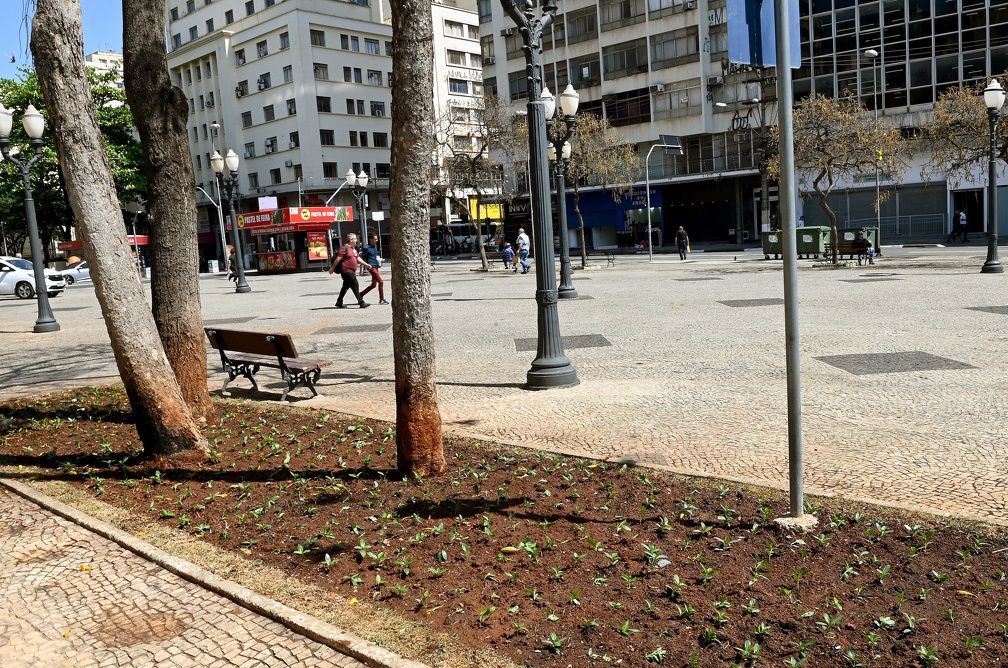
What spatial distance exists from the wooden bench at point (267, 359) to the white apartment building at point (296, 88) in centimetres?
5689

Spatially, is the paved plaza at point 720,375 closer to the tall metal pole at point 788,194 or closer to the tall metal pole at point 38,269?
the tall metal pole at point 38,269

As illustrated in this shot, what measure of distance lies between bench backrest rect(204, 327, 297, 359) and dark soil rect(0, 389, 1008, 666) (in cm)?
267

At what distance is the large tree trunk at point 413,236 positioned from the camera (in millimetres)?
5461

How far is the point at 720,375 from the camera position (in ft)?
30.6

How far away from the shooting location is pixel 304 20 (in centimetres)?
6538

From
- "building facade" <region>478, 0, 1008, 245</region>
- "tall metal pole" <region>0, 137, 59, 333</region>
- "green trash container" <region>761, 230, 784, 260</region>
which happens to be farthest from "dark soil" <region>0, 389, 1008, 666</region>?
"building facade" <region>478, 0, 1008, 245</region>

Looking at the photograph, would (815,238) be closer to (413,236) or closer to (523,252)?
(523,252)

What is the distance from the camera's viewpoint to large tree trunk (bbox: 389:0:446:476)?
5461 mm

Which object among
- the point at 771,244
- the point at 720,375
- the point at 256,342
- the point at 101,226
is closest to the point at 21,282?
the point at 256,342

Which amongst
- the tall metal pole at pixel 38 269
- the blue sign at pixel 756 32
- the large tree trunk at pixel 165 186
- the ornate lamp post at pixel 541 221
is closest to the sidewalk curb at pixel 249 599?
the large tree trunk at pixel 165 186

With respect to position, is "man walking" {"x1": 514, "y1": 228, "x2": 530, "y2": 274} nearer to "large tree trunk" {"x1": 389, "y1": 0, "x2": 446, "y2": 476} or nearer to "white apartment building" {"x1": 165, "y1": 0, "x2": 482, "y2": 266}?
"large tree trunk" {"x1": 389, "y1": 0, "x2": 446, "y2": 476}

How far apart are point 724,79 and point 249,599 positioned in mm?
50685

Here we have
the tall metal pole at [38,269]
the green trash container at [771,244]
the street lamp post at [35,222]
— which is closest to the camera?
the street lamp post at [35,222]

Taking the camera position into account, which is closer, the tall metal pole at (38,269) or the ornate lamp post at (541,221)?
the ornate lamp post at (541,221)
